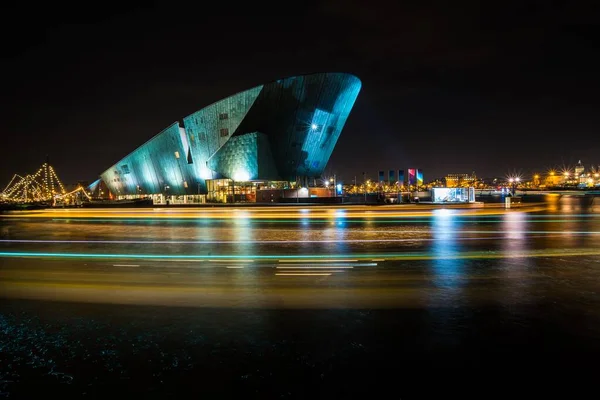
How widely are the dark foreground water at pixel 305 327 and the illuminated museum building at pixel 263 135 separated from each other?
152 ft

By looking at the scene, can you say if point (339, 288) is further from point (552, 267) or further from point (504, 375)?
point (552, 267)

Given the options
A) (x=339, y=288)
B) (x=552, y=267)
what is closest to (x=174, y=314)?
(x=339, y=288)

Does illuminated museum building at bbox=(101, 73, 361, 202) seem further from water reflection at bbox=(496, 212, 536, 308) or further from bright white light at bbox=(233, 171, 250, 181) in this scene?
water reflection at bbox=(496, 212, 536, 308)

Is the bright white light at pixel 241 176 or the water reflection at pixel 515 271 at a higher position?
the bright white light at pixel 241 176

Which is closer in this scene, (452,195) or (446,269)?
(446,269)

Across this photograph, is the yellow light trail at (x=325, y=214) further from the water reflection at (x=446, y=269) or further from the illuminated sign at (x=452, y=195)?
the water reflection at (x=446, y=269)

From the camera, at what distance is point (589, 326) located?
5.16 metres

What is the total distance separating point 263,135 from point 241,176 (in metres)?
7.05

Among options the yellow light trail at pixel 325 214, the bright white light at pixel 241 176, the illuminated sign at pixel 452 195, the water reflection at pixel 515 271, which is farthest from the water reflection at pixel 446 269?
the bright white light at pixel 241 176

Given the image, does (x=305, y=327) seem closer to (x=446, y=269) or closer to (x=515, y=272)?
(x=446, y=269)

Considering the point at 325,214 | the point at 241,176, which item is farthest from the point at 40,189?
the point at 325,214

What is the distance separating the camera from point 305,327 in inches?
208

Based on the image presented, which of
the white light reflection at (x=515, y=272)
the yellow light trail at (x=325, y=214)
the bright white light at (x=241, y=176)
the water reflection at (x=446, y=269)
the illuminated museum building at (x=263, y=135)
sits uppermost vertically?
the illuminated museum building at (x=263, y=135)

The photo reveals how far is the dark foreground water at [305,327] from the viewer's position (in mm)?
3861
